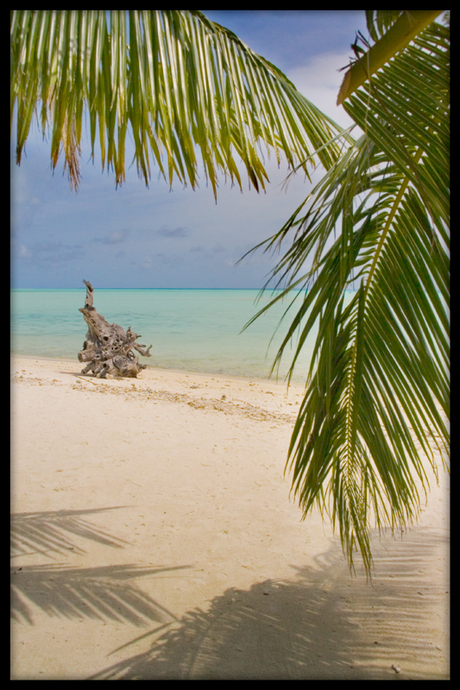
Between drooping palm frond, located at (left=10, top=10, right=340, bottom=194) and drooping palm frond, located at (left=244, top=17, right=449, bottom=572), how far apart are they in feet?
0.90

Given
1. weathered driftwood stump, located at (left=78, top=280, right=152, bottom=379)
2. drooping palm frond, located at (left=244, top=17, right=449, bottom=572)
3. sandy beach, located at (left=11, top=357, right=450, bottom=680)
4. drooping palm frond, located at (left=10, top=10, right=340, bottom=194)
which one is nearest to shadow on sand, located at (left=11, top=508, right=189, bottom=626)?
sandy beach, located at (left=11, top=357, right=450, bottom=680)

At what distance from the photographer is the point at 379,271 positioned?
1.95 metres

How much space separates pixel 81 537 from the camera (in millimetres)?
3381

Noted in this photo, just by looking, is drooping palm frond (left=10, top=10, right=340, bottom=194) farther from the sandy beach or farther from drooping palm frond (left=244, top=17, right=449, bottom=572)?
the sandy beach

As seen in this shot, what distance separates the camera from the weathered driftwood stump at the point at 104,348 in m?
9.72

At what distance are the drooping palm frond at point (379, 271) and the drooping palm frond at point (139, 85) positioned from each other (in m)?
0.27

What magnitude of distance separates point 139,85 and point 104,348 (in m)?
8.66

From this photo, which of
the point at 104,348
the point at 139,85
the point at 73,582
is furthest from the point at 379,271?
the point at 104,348

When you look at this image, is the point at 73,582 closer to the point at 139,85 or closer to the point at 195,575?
the point at 195,575

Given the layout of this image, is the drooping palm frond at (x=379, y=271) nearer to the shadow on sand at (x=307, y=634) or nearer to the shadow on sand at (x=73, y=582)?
the shadow on sand at (x=307, y=634)

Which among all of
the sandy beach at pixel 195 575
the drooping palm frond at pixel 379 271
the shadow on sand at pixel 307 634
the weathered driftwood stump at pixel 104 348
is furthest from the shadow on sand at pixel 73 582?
the weathered driftwood stump at pixel 104 348

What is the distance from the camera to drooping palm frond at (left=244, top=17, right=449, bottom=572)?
1.46 meters
